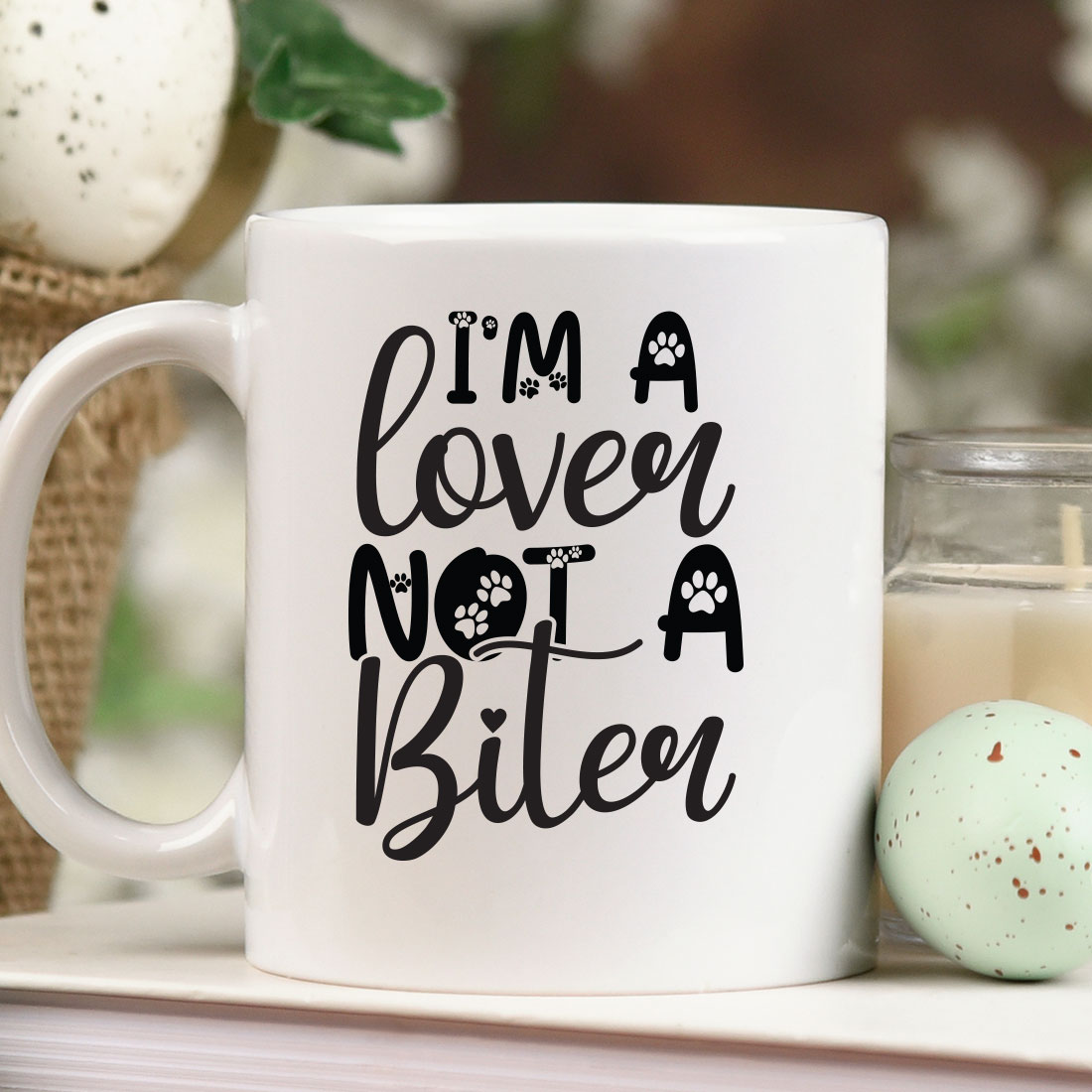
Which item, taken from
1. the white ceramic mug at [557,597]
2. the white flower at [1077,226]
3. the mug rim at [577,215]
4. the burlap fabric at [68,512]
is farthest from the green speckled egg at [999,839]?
the white flower at [1077,226]

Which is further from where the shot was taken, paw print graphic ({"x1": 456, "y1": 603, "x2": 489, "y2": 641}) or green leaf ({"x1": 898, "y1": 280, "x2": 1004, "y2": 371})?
green leaf ({"x1": 898, "y1": 280, "x2": 1004, "y2": 371})

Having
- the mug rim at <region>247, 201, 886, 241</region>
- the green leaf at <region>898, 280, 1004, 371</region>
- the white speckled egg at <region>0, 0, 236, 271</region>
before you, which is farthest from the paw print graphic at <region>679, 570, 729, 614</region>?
the green leaf at <region>898, 280, 1004, 371</region>

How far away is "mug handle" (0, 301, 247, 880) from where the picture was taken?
0.47 metres

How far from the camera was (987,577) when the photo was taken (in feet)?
1.72

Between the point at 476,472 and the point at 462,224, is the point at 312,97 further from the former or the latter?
the point at 476,472

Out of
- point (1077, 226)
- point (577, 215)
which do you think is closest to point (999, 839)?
point (577, 215)

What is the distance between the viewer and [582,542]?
43 centimetres

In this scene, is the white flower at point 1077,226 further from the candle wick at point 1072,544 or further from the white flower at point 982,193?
the candle wick at point 1072,544

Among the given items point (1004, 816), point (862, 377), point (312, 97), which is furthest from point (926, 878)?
point (312, 97)

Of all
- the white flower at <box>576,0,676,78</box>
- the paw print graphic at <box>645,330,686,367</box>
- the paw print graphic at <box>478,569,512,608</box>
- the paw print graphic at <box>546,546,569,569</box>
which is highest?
the white flower at <box>576,0,676,78</box>

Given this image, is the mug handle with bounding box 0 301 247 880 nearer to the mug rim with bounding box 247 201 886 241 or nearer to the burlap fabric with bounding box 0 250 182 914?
the mug rim with bounding box 247 201 886 241

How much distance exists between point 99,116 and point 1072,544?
13.6 inches

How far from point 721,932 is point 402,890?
8cm

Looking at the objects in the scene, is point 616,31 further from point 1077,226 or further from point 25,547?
point 25,547
